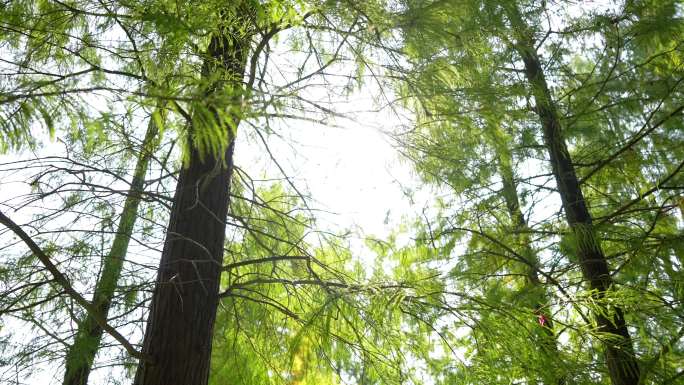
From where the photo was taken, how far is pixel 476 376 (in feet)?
8.18

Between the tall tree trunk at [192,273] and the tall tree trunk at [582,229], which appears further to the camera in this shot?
the tall tree trunk at [582,229]

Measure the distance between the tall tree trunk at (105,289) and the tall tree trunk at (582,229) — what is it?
7.95 ft

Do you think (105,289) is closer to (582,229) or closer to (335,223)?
(335,223)

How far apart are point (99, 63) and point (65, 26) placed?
54 cm

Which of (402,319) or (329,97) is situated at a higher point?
(329,97)

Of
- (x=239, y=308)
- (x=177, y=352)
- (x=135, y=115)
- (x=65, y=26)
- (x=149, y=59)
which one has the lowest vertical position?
(x=177, y=352)

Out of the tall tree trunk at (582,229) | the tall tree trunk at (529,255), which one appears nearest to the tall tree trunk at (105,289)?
the tall tree trunk at (529,255)

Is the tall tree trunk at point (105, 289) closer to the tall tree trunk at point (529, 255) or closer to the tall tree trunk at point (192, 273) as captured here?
the tall tree trunk at point (192, 273)

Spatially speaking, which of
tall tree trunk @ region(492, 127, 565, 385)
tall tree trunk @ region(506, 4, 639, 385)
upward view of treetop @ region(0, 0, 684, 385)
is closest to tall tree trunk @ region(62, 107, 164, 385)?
upward view of treetop @ region(0, 0, 684, 385)

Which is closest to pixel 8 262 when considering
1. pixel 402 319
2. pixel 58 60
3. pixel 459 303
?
pixel 58 60

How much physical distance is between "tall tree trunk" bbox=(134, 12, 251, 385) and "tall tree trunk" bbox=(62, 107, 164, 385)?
0.82ft

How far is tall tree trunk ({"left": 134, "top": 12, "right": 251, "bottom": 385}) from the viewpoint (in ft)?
8.43

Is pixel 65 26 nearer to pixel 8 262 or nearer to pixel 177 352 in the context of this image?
pixel 8 262

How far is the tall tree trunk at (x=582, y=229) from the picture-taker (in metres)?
2.96
